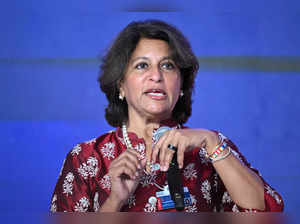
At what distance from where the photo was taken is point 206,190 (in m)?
1.69

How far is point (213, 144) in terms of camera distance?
149 centimetres

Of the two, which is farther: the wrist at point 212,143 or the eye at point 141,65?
the eye at point 141,65

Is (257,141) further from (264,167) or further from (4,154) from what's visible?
(4,154)

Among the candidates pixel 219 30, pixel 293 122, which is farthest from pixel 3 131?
Answer: pixel 293 122

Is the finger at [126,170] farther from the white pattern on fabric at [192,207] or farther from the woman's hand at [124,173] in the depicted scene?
the white pattern on fabric at [192,207]

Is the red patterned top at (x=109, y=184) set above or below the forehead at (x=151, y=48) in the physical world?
below

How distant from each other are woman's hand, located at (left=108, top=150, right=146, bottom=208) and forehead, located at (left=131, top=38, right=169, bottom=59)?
1.95 ft

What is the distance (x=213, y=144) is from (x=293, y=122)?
1.54 meters

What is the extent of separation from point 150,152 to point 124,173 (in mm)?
420

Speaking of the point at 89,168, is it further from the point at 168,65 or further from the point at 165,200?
the point at 168,65

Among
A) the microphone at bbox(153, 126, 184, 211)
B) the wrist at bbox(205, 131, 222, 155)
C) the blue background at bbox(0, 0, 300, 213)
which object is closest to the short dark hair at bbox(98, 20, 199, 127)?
the wrist at bbox(205, 131, 222, 155)

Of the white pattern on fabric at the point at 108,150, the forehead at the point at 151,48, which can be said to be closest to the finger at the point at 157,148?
the white pattern on fabric at the point at 108,150

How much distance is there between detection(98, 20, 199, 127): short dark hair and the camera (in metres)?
1.79

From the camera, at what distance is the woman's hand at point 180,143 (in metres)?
1.27
